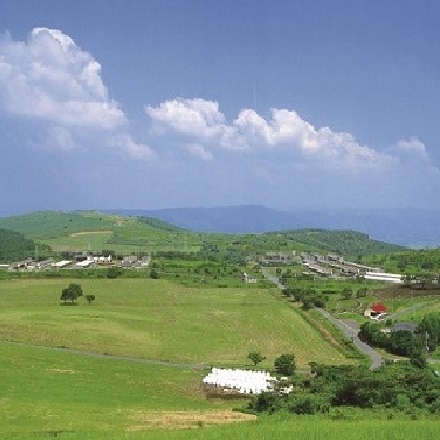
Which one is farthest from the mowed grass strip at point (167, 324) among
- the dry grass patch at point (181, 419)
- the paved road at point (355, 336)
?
the dry grass patch at point (181, 419)

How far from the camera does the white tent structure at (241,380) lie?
5082 centimetres

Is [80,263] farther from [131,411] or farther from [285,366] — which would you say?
[131,411]

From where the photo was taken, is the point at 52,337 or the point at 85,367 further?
the point at 52,337

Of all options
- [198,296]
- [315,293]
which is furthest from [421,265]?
[198,296]

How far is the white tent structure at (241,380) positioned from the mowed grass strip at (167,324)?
7.38 metres

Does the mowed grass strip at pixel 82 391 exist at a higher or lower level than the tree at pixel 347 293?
lower

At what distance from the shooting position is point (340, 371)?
169 ft

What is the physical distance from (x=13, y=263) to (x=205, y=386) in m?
132

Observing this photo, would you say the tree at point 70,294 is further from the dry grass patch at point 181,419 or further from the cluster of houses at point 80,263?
the dry grass patch at point 181,419

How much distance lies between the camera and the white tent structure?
5082 centimetres

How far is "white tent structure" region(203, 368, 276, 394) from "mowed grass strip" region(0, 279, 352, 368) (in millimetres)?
7384

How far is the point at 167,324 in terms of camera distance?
3361 inches

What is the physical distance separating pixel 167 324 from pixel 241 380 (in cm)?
3312

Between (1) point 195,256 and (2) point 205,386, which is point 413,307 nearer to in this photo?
(2) point 205,386
